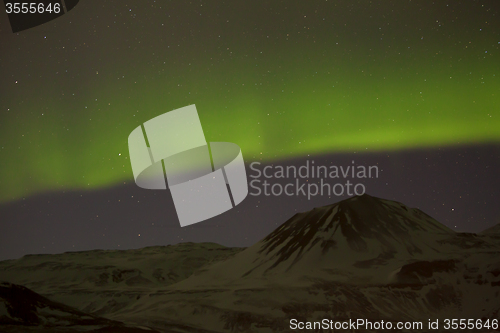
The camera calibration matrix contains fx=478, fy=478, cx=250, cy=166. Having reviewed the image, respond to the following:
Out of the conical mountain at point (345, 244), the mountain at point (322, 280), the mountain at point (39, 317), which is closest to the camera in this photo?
the mountain at point (39, 317)

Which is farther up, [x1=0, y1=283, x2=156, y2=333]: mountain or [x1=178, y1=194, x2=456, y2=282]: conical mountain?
[x1=0, y1=283, x2=156, y2=333]: mountain

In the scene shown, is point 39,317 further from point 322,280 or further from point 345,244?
point 345,244

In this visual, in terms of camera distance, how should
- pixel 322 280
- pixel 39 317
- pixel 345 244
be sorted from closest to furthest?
pixel 39 317
pixel 322 280
pixel 345 244

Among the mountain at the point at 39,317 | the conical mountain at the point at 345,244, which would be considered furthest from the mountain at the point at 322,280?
the mountain at the point at 39,317

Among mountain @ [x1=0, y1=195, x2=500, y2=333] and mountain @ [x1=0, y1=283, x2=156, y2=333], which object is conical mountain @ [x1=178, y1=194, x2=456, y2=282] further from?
mountain @ [x1=0, y1=283, x2=156, y2=333]

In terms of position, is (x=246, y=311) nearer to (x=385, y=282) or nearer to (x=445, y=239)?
(x=385, y=282)

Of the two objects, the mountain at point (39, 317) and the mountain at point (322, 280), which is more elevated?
the mountain at point (39, 317)

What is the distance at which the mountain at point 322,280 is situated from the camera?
50.6m

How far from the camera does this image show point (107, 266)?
107375 mm

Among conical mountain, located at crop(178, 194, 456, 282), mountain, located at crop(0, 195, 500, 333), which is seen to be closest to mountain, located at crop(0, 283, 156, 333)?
mountain, located at crop(0, 195, 500, 333)

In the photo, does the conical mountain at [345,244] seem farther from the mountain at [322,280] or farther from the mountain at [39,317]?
the mountain at [39,317]

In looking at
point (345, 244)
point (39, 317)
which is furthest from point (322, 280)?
point (39, 317)

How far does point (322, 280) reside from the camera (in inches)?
2458

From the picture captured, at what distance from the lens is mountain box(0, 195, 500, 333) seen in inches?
1993
